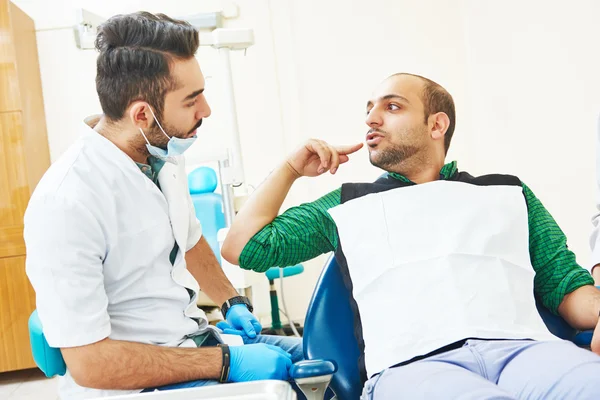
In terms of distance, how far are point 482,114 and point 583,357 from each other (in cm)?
286

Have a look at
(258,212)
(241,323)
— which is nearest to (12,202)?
(241,323)

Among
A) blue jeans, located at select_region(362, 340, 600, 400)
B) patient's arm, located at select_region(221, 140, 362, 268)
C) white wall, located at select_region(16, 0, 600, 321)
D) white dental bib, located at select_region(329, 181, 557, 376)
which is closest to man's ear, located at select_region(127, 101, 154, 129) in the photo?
patient's arm, located at select_region(221, 140, 362, 268)

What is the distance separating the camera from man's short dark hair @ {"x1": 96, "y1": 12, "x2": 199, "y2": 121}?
1430mm

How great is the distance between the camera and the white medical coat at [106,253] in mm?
1195

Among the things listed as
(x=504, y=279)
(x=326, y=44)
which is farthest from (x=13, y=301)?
(x=504, y=279)

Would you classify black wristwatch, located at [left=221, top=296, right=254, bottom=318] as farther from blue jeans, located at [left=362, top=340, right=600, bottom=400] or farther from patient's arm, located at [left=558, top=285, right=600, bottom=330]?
patient's arm, located at [left=558, top=285, right=600, bottom=330]

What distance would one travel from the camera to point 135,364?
124cm

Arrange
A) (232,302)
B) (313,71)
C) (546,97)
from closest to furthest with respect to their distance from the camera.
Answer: (232,302) < (546,97) < (313,71)

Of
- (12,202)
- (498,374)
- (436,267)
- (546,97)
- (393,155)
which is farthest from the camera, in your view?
(12,202)

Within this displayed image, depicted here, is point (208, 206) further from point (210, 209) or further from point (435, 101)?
point (435, 101)

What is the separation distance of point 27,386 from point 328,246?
2715 millimetres

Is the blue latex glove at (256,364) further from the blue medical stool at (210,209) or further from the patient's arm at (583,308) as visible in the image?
the blue medical stool at (210,209)

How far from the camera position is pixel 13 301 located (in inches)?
143

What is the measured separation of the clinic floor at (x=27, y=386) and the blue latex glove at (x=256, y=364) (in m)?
2.23
